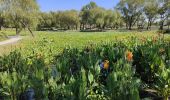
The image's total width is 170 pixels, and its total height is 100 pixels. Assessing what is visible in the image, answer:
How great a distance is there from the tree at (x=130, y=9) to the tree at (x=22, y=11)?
46.9 metres

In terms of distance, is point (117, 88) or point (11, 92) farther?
point (11, 92)

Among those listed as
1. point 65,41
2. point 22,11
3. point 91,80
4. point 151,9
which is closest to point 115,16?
point 151,9

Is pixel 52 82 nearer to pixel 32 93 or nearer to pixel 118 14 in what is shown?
pixel 32 93

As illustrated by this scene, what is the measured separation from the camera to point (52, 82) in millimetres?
6152

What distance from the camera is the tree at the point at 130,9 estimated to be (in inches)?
3634

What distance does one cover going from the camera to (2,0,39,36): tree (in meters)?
41.5

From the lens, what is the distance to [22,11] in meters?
44.4

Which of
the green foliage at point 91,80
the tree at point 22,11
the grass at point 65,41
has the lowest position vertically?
the grass at point 65,41

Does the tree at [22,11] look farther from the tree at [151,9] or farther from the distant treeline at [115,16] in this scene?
the tree at [151,9]

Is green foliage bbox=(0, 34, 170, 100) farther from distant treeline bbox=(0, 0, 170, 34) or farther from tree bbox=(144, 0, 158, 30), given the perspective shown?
tree bbox=(144, 0, 158, 30)

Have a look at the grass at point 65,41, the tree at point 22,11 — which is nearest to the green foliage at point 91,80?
the grass at point 65,41

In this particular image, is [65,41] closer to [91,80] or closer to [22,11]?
[91,80]

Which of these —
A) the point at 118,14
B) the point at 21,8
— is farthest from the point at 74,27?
the point at 21,8

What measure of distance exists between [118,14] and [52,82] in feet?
327
